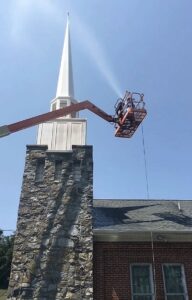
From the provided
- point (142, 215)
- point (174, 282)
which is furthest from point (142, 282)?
point (142, 215)

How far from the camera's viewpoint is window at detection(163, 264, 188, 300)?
13391mm

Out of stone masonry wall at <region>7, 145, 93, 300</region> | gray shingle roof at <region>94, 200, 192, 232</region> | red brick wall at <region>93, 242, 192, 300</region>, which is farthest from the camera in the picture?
gray shingle roof at <region>94, 200, 192, 232</region>

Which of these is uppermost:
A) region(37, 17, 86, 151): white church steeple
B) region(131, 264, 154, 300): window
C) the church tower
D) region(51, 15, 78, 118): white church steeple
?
region(51, 15, 78, 118): white church steeple

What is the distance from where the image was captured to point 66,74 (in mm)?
21922

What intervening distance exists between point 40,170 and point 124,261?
542cm

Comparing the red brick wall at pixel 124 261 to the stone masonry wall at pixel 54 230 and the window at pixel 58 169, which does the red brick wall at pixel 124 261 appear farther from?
the window at pixel 58 169

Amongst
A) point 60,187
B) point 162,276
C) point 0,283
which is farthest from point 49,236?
point 0,283

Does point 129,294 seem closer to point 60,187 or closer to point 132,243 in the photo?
point 132,243

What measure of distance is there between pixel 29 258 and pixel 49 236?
3.74 ft

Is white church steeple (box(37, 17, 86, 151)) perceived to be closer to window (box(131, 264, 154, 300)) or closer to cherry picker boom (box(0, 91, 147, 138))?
cherry picker boom (box(0, 91, 147, 138))

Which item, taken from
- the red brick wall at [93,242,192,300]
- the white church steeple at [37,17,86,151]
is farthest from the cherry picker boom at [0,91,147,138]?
the red brick wall at [93,242,192,300]

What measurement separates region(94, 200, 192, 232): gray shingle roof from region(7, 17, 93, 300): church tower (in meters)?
1.13

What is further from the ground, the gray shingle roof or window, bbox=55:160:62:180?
window, bbox=55:160:62:180

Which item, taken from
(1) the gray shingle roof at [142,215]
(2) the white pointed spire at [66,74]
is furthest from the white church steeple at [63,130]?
(1) the gray shingle roof at [142,215]
